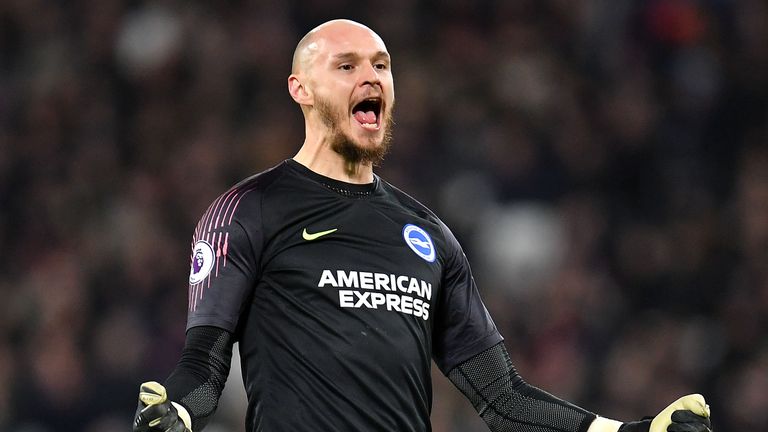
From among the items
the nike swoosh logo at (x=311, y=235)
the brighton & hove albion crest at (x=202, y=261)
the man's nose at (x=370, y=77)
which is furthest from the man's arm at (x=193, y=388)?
the man's nose at (x=370, y=77)

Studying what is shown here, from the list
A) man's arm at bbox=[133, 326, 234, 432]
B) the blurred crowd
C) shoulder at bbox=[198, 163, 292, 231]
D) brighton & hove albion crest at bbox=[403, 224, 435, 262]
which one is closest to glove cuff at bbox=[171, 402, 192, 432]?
man's arm at bbox=[133, 326, 234, 432]

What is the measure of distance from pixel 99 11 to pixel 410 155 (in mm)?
2984

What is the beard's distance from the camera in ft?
14.3

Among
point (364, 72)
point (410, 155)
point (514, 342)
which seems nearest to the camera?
point (364, 72)

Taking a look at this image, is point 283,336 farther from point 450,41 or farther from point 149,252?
point 450,41

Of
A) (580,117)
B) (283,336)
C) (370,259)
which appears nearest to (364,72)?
(370,259)

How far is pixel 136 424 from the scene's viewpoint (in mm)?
3518

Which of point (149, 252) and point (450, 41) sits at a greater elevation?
point (450, 41)

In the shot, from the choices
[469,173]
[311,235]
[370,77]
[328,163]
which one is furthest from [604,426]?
[469,173]

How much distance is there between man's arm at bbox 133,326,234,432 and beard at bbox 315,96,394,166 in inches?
29.4

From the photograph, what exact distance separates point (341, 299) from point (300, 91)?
0.78 m

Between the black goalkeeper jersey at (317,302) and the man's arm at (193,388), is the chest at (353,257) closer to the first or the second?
the black goalkeeper jersey at (317,302)

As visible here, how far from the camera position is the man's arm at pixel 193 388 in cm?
349

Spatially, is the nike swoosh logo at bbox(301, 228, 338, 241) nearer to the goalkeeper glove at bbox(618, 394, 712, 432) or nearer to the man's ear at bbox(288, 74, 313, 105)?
the man's ear at bbox(288, 74, 313, 105)
